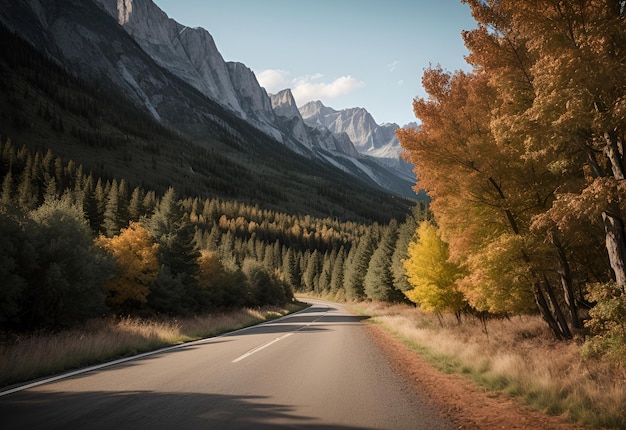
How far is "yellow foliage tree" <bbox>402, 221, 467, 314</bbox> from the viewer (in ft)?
76.6

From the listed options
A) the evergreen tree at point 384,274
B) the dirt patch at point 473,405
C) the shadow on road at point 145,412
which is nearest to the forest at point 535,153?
the dirt patch at point 473,405

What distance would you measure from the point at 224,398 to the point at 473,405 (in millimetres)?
4466

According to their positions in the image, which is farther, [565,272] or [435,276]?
[435,276]

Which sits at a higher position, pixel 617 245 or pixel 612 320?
pixel 617 245

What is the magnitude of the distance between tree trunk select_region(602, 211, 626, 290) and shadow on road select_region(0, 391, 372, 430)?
6739 millimetres

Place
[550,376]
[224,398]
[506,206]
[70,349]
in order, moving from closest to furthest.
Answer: [224,398], [550,376], [70,349], [506,206]

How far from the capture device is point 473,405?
6.30 meters

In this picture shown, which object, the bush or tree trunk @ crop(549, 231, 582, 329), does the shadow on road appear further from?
tree trunk @ crop(549, 231, 582, 329)

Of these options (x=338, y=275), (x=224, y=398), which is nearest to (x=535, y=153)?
(x=224, y=398)

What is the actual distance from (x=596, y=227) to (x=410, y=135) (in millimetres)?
5975

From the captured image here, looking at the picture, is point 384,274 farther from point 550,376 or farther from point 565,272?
point 550,376

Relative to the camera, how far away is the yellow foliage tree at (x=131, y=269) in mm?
25453

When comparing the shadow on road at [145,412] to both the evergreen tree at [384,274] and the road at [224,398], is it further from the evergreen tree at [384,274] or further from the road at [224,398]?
the evergreen tree at [384,274]

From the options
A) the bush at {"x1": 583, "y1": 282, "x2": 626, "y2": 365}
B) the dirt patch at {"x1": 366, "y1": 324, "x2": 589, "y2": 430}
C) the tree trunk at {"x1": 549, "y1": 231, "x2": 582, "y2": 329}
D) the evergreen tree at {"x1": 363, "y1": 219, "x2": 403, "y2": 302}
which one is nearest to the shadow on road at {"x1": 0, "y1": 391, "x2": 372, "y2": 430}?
the dirt patch at {"x1": 366, "y1": 324, "x2": 589, "y2": 430}
